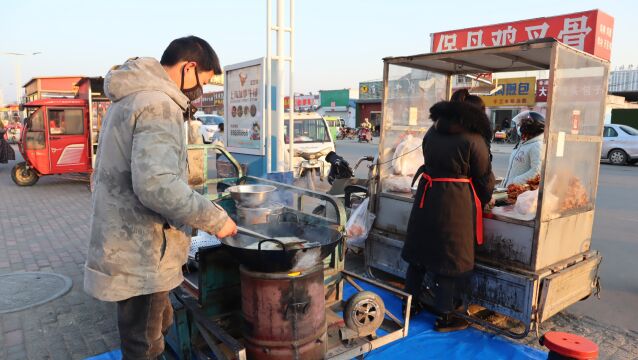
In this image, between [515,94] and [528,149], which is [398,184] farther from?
[515,94]

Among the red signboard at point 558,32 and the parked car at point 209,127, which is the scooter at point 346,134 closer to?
the parked car at point 209,127

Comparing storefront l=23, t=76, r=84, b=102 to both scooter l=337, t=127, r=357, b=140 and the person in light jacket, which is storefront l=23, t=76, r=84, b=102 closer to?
the person in light jacket

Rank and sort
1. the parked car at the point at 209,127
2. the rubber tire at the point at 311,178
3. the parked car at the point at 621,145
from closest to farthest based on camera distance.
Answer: the rubber tire at the point at 311,178
the parked car at the point at 621,145
the parked car at the point at 209,127

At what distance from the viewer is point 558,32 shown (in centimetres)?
669

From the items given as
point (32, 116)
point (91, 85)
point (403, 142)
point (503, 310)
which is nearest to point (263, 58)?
point (403, 142)

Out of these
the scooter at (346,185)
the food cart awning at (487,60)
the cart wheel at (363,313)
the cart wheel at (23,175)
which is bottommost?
the cart wheel at (23,175)

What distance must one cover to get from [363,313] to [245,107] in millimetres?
5021

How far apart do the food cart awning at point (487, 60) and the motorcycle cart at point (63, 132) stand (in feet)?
26.9

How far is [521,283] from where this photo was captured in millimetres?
3414

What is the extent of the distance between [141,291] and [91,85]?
960 centimetres

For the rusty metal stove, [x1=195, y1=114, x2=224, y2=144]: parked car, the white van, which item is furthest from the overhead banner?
[x1=195, y1=114, x2=224, y2=144]: parked car

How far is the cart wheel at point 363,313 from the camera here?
2830mm

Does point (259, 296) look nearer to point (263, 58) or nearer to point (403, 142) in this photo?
point (403, 142)

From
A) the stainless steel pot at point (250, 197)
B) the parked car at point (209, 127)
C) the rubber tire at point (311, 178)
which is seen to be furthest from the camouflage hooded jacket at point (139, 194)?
the parked car at point (209, 127)
